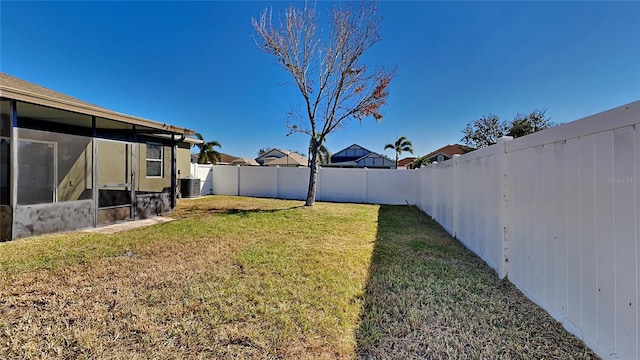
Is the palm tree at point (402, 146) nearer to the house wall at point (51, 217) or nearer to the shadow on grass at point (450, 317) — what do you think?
the shadow on grass at point (450, 317)

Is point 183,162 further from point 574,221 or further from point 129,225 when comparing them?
point 574,221

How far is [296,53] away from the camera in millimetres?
9797

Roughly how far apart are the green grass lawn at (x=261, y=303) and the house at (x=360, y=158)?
32407mm

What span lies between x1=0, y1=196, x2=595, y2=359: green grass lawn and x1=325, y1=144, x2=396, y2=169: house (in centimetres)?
3241

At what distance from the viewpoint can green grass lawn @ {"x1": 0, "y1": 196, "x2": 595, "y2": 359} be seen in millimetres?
2021

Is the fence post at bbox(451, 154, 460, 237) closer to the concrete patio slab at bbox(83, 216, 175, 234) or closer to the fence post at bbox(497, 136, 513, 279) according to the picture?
the fence post at bbox(497, 136, 513, 279)

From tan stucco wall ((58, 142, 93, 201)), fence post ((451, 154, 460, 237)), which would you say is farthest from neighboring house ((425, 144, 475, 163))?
tan stucco wall ((58, 142, 93, 201))

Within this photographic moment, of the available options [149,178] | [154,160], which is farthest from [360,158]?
[149,178]

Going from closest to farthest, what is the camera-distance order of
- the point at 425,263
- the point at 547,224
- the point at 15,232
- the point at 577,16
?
the point at 547,224, the point at 425,263, the point at 15,232, the point at 577,16

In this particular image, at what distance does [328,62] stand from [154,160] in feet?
27.0

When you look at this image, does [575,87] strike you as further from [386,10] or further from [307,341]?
[307,341]

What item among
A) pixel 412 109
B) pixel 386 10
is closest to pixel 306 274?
pixel 386 10

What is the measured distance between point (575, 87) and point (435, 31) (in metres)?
5.85

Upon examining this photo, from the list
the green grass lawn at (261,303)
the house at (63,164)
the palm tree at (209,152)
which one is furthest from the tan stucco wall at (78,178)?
the palm tree at (209,152)
